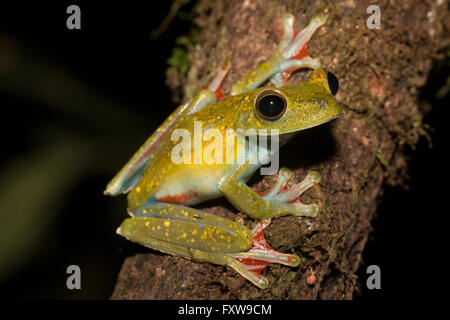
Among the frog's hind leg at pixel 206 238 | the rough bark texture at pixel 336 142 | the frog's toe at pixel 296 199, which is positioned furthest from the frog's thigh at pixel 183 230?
the frog's toe at pixel 296 199

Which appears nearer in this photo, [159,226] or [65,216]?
[159,226]

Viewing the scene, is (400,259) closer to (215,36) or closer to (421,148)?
(421,148)

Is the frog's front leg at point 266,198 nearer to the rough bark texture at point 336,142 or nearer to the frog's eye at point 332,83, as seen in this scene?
the rough bark texture at point 336,142

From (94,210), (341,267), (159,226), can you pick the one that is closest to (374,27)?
(341,267)

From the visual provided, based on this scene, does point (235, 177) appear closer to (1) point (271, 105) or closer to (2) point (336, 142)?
(1) point (271, 105)

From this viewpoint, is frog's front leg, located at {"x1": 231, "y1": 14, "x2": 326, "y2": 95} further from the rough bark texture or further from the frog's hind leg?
the frog's hind leg

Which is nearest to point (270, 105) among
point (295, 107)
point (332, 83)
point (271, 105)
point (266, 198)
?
point (271, 105)

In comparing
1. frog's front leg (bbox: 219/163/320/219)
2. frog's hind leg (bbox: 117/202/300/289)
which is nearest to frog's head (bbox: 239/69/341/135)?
frog's front leg (bbox: 219/163/320/219)
